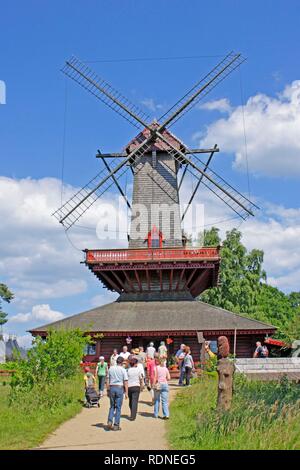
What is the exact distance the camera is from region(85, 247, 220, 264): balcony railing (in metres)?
27.9

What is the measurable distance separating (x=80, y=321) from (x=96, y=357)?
6.89ft

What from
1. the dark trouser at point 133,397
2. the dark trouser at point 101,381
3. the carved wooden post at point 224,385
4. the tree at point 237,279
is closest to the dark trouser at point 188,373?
the dark trouser at point 101,381

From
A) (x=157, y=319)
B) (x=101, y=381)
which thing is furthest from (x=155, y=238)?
(x=101, y=381)

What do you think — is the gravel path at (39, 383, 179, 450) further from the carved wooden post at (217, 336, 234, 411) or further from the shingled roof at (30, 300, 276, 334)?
the shingled roof at (30, 300, 276, 334)

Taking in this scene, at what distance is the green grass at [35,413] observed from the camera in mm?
10180

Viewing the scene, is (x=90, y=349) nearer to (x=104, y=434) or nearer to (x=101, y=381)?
(x=101, y=381)

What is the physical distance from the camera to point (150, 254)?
92.7 feet

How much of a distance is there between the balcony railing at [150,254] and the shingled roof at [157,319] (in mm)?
2820

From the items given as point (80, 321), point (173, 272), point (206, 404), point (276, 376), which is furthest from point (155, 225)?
point (206, 404)

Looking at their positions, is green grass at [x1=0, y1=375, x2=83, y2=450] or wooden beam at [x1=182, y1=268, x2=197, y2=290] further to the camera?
wooden beam at [x1=182, y1=268, x2=197, y2=290]

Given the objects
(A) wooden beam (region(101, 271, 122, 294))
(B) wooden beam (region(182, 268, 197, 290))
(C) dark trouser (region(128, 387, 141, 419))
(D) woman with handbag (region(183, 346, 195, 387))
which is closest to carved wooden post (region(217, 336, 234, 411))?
(C) dark trouser (region(128, 387, 141, 419))

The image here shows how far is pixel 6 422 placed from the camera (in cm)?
1176

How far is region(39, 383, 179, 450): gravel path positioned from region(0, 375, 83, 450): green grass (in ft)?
0.80
